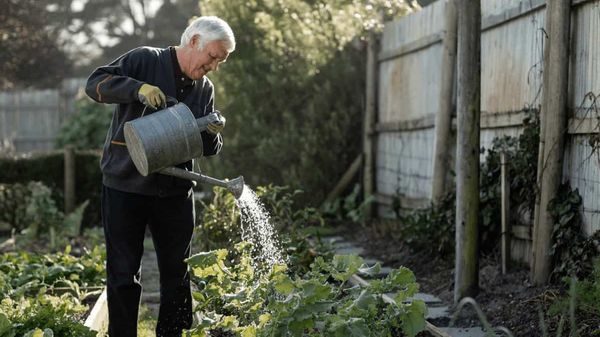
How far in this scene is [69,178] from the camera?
11344 millimetres

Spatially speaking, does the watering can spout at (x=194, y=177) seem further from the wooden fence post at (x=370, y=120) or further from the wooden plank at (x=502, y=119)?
the wooden fence post at (x=370, y=120)

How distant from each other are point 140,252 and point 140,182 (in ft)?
1.06

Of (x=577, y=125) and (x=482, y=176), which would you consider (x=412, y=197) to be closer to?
(x=482, y=176)

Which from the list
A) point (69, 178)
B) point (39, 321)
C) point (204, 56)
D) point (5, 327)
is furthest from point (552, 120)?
point (69, 178)

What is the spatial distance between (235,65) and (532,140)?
5.32 m

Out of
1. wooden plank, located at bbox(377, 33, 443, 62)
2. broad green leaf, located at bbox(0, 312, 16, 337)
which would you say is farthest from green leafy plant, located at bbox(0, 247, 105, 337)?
wooden plank, located at bbox(377, 33, 443, 62)

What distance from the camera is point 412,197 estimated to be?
31.3 ft

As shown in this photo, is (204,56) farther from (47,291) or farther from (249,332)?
(47,291)

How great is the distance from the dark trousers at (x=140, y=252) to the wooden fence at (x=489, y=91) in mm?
2309

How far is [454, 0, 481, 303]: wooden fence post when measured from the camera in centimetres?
587

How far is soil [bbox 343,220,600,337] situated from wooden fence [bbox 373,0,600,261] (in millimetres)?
304

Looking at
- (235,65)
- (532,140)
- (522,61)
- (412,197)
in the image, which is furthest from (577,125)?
(235,65)

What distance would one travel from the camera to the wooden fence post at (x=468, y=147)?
19.2 ft

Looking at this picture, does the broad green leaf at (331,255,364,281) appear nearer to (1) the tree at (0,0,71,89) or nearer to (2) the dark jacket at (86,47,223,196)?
(2) the dark jacket at (86,47,223,196)
